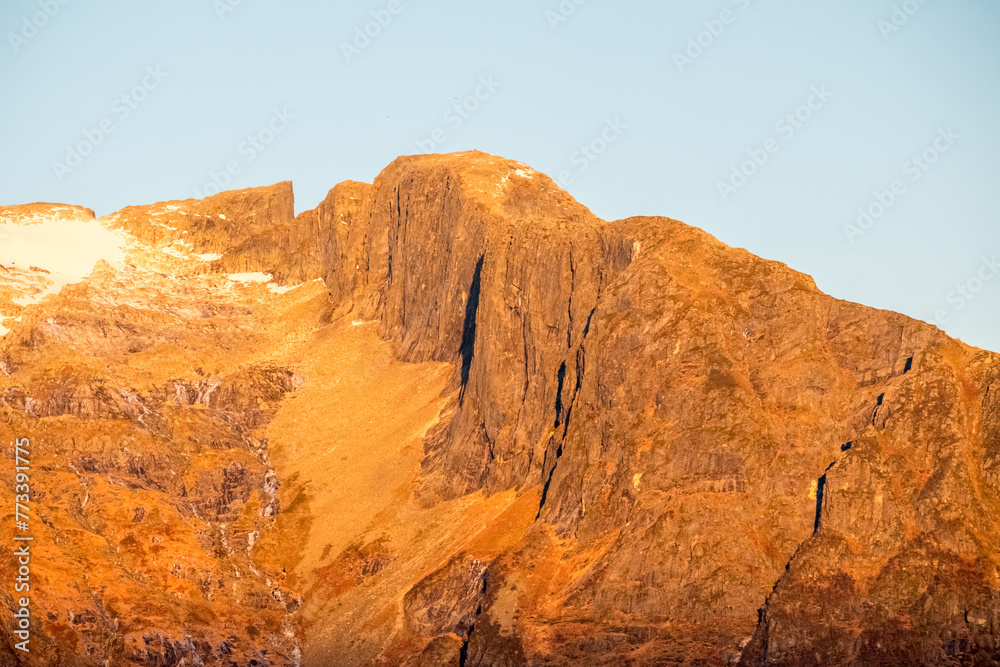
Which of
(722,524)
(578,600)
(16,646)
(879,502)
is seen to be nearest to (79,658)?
(16,646)

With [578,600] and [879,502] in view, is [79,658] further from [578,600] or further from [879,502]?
[879,502]

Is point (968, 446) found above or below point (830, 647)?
above

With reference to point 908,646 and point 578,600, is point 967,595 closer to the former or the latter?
point 908,646

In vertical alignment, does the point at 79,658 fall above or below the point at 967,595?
below

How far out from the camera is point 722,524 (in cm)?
19725

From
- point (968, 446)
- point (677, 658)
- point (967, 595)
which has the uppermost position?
point (968, 446)

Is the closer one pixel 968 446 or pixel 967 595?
pixel 967 595

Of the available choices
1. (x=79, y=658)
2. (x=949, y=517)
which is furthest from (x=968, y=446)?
(x=79, y=658)

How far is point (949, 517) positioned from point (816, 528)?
556 inches

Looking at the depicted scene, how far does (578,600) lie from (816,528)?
88.3 ft

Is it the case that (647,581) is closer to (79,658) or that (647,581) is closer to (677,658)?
(677,658)

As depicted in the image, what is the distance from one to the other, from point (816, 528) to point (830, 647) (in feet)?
53.3

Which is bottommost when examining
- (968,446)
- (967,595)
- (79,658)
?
(79,658)

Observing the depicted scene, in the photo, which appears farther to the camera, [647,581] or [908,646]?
[647,581]
